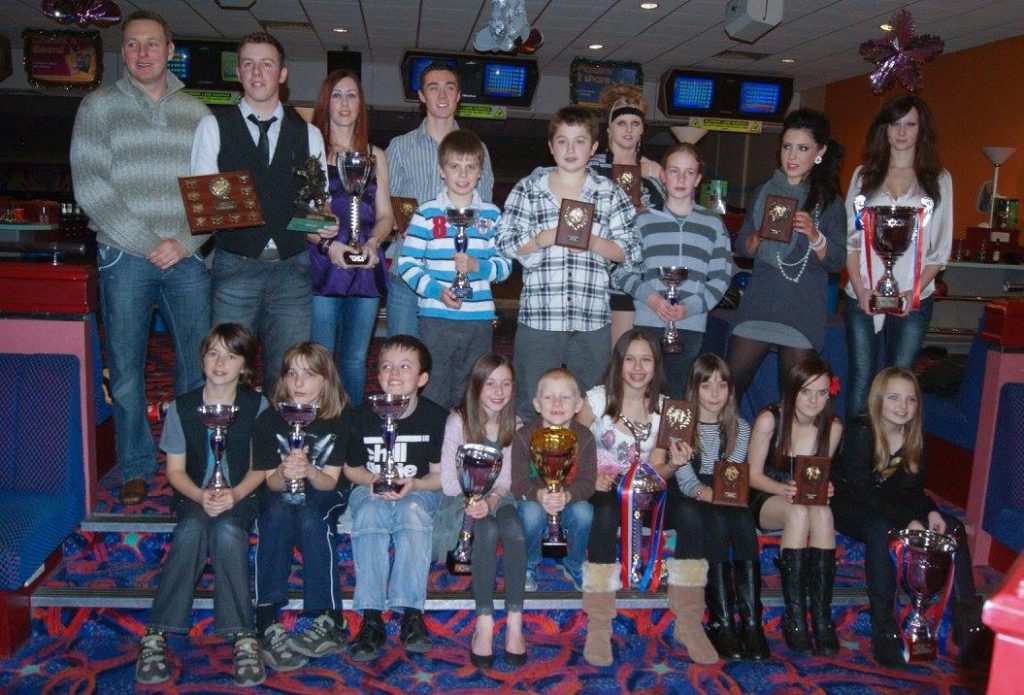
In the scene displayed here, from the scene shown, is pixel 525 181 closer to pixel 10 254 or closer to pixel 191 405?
pixel 191 405

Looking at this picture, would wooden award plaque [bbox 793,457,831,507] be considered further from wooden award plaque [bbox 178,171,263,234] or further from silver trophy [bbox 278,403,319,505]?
wooden award plaque [bbox 178,171,263,234]

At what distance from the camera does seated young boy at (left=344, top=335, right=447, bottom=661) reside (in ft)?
9.68

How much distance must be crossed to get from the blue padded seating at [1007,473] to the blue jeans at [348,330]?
2613 mm

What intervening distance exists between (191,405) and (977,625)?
271 cm

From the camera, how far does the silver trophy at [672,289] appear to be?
3.44m

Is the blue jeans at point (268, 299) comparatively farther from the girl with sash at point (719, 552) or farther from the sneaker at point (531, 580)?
the girl with sash at point (719, 552)

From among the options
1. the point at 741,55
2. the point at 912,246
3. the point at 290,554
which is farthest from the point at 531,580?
the point at 741,55

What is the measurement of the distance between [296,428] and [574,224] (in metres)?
1.24

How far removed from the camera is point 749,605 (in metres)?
3.09

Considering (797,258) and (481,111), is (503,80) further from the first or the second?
(797,258)

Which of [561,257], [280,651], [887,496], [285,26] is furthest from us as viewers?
[285,26]

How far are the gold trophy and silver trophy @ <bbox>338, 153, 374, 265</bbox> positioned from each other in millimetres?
969

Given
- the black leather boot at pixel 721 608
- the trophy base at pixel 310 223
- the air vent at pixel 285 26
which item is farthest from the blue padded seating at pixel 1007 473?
the air vent at pixel 285 26

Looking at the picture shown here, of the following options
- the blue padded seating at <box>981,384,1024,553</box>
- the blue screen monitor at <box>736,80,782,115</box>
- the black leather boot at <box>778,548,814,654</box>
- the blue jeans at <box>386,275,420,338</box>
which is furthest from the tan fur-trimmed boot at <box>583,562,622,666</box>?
the blue screen monitor at <box>736,80,782,115</box>
